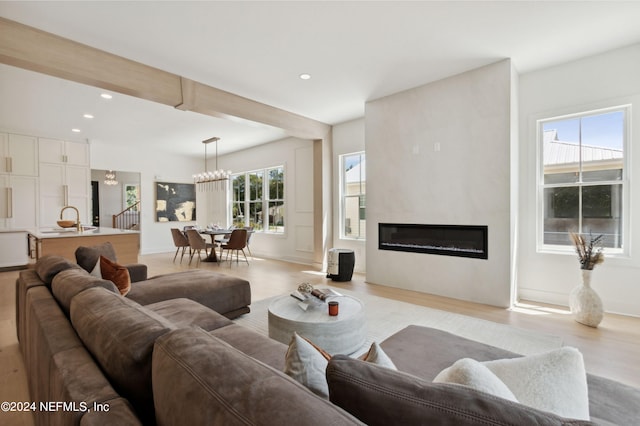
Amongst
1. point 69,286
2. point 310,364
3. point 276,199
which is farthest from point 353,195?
point 310,364

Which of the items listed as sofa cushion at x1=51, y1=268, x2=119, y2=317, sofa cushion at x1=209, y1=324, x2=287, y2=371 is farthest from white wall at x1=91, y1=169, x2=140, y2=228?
sofa cushion at x1=209, y1=324, x2=287, y2=371

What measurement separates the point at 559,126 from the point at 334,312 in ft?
12.2

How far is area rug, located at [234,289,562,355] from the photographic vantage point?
271 cm

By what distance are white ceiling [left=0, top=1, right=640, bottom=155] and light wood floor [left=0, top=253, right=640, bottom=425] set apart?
294 cm

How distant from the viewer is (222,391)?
658 millimetres

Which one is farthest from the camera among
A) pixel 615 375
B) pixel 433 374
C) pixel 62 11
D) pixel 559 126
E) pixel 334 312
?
pixel 559 126

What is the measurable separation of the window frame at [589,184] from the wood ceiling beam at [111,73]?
3.98m

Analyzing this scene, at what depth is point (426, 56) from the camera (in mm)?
3535

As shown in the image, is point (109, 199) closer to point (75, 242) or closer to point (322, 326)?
point (75, 242)

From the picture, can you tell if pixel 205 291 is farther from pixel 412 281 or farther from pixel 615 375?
pixel 615 375

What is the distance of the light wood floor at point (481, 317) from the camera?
2.21 metres

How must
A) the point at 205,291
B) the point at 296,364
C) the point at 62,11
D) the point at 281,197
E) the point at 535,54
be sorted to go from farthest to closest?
1. the point at 281,197
2. the point at 535,54
3. the point at 205,291
4. the point at 62,11
5. the point at 296,364

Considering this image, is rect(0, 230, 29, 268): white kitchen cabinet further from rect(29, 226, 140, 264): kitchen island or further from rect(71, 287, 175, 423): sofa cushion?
rect(71, 287, 175, 423): sofa cushion

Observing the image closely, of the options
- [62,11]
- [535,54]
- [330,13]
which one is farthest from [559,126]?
[62,11]
